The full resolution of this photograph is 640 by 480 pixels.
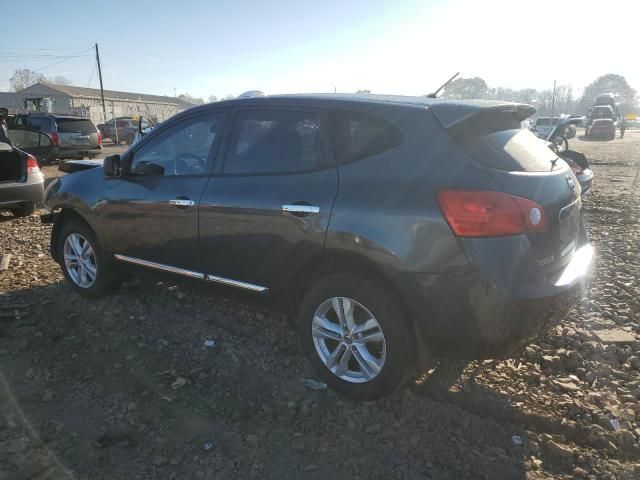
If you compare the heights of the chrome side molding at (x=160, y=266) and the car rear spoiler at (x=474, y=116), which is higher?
the car rear spoiler at (x=474, y=116)

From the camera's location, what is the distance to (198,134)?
12.1 ft

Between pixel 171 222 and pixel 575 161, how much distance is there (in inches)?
259

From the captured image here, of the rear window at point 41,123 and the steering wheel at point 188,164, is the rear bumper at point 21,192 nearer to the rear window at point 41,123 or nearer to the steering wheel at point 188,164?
the steering wheel at point 188,164

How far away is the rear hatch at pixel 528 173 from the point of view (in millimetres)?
2504

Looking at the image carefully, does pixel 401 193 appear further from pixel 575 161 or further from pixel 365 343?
pixel 575 161

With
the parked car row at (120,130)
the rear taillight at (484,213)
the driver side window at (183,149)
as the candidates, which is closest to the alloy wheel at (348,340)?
the rear taillight at (484,213)

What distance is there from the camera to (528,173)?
102 inches

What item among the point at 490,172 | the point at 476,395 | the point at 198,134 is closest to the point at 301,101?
the point at 198,134

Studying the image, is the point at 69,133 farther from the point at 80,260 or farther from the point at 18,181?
the point at 80,260

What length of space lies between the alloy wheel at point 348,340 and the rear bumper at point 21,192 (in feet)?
21.0

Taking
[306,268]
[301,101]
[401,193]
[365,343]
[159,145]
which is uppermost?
[301,101]

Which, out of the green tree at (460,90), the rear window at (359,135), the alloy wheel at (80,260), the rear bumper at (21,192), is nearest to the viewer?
the rear window at (359,135)

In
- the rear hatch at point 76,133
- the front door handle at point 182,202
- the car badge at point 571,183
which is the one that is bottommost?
the front door handle at point 182,202

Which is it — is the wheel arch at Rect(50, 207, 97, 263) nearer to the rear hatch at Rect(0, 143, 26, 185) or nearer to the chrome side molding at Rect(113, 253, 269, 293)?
the chrome side molding at Rect(113, 253, 269, 293)
